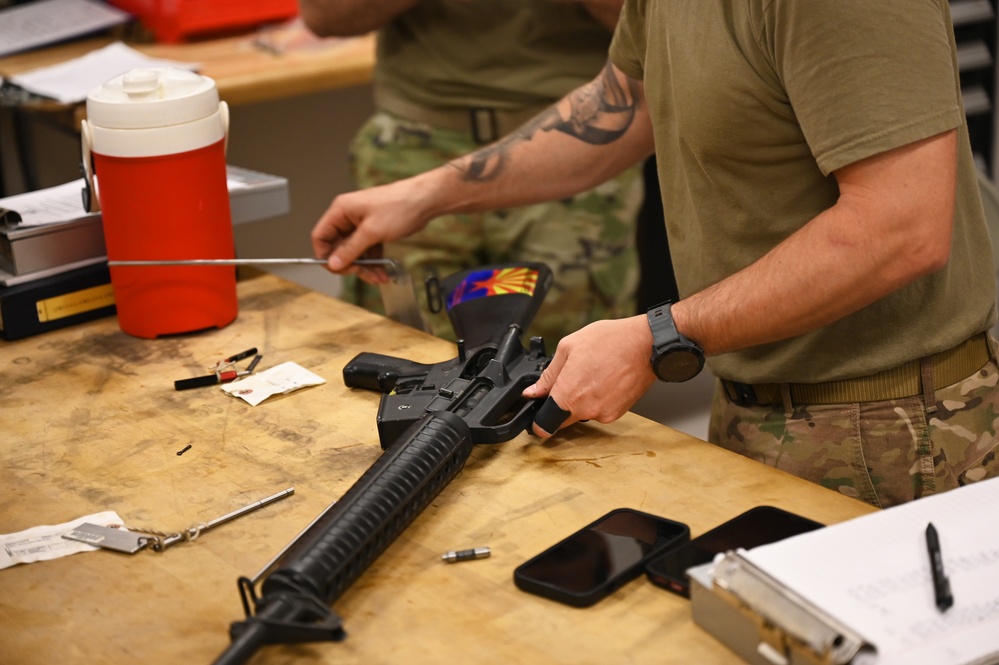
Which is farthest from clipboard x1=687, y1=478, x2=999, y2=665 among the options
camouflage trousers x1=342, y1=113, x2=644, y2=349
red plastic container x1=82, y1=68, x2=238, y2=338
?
camouflage trousers x1=342, y1=113, x2=644, y2=349

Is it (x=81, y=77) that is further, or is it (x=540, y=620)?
(x=81, y=77)

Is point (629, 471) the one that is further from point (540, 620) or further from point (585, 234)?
point (585, 234)

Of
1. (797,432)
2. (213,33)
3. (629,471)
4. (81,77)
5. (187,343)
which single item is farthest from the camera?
(213,33)

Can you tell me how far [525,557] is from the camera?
39.9 inches

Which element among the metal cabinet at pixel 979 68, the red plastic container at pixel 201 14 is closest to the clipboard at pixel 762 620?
the red plastic container at pixel 201 14

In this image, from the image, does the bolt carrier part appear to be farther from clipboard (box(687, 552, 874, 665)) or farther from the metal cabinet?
the metal cabinet

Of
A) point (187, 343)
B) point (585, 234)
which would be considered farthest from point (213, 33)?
point (187, 343)

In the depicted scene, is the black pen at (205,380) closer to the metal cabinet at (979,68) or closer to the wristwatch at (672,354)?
the wristwatch at (672,354)

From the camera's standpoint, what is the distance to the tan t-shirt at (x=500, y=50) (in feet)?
7.43

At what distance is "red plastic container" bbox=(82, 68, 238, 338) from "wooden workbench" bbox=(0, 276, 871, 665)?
6cm

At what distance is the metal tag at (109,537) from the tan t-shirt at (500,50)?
1446mm

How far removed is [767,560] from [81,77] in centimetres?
→ 223

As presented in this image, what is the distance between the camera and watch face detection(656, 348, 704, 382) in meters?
1.16

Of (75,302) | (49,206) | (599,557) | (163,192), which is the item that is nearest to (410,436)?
(599,557)
